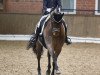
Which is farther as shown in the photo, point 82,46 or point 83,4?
point 83,4

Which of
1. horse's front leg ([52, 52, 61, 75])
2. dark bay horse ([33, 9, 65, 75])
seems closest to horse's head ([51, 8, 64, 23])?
dark bay horse ([33, 9, 65, 75])

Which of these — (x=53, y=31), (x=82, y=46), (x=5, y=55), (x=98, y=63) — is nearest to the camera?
(x=53, y=31)

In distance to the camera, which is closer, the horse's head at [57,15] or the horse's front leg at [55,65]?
the horse's head at [57,15]

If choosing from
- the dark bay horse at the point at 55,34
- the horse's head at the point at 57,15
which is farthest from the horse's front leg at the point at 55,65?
the horse's head at the point at 57,15

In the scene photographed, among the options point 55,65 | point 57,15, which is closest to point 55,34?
point 57,15

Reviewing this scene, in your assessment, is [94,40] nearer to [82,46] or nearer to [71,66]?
[82,46]

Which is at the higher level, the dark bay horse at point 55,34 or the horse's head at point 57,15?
the horse's head at point 57,15

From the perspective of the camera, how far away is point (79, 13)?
20.4 meters

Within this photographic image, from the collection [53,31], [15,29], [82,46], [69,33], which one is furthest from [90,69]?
[15,29]

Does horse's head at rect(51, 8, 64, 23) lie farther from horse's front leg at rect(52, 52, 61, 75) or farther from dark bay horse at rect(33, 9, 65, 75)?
horse's front leg at rect(52, 52, 61, 75)

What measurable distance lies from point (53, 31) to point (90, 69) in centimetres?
381

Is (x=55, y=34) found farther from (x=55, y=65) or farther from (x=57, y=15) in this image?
(x=55, y=65)

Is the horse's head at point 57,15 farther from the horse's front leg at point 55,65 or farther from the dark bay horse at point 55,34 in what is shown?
the horse's front leg at point 55,65

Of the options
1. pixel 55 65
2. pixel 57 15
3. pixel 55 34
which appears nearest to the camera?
pixel 57 15
